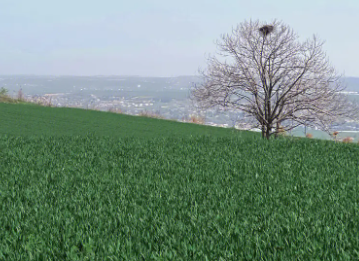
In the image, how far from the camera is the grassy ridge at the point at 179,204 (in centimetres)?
382

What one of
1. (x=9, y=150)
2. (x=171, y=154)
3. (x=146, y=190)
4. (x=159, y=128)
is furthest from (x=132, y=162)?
(x=159, y=128)

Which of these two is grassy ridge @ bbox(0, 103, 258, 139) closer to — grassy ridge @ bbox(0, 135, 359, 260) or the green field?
the green field

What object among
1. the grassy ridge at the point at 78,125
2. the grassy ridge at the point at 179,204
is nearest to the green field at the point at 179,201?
the grassy ridge at the point at 179,204

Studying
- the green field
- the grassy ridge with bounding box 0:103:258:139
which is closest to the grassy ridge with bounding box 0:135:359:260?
the green field

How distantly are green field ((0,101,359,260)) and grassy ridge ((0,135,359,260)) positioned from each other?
0.06 feet

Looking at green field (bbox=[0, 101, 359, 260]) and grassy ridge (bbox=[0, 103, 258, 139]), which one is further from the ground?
grassy ridge (bbox=[0, 103, 258, 139])

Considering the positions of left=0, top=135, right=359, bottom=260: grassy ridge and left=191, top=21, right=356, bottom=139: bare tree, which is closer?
left=0, top=135, right=359, bottom=260: grassy ridge

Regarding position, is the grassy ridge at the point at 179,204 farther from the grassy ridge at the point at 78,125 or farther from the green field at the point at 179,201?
the grassy ridge at the point at 78,125

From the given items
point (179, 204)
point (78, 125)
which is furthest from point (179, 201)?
point (78, 125)

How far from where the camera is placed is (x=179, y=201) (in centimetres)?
529

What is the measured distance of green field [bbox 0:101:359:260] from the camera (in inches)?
151

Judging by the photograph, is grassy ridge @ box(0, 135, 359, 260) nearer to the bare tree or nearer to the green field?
the green field

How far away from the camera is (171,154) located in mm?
8898

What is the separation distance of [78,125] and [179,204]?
43.0 ft
